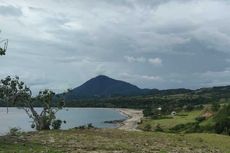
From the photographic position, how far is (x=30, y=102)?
74375mm

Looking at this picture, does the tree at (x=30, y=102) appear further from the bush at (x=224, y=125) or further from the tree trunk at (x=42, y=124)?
the bush at (x=224, y=125)

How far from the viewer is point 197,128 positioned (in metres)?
117

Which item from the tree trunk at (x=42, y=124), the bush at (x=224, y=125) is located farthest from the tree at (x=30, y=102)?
the bush at (x=224, y=125)

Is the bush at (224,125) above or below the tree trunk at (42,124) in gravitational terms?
below

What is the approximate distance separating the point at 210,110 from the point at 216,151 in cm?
10398

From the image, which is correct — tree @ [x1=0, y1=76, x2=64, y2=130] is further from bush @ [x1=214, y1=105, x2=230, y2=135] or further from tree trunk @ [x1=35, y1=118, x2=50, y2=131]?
bush @ [x1=214, y1=105, x2=230, y2=135]

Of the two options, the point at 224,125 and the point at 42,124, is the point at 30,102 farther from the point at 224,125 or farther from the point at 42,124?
the point at 224,125

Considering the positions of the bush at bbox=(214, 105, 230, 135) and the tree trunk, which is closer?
the tree trunk

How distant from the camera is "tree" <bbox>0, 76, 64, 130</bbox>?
70.6 m

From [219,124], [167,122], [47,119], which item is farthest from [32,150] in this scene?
[167,122]

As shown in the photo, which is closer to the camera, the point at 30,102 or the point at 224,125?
the point at 30,102

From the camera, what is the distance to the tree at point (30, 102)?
70.6 meters

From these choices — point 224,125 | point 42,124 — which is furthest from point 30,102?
point 224,125

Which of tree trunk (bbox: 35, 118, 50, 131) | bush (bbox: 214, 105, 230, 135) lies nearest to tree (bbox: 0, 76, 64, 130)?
tree trunk (bbox: 35, 118, 50, 131)
